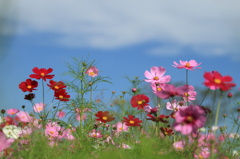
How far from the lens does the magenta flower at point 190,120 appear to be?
55.0 inches

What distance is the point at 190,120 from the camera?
4.64ft

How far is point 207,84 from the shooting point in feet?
4.72

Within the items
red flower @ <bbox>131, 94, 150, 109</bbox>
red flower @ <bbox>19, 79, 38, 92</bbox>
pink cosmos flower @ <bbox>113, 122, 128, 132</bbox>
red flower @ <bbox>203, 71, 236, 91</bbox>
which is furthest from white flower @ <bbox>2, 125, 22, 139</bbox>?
red flower @ <bbox>203, 71, 236, 91</bbox>

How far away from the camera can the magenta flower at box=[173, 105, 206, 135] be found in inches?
55.0

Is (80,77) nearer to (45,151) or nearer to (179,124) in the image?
(45,151)

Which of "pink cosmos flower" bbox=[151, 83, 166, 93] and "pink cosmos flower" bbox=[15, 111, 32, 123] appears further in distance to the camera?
"pink cosmos flower" bbox=[15, 111, 32, 123]

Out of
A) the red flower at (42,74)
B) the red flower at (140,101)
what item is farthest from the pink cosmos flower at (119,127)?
the red flower at (42,74)

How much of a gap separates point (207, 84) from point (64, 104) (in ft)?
5.62

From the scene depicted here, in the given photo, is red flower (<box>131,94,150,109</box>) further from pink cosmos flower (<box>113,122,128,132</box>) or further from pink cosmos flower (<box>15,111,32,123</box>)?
pink cosmos flower (<box>15,111,32,123</box>)

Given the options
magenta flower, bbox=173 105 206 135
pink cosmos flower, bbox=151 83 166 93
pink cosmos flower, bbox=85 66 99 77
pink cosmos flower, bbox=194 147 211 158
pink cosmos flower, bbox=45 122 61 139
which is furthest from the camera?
pink cosmos flower, bbox=85 66 99 77

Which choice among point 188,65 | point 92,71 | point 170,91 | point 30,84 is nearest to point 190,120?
point 170,91

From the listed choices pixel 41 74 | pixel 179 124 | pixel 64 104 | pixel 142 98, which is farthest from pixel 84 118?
pixel 179 124

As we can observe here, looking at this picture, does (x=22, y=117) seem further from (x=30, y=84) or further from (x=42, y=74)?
(x=42, y=74)

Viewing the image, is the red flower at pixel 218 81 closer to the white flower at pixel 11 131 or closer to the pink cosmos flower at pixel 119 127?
the white flower at pixel 11 131
